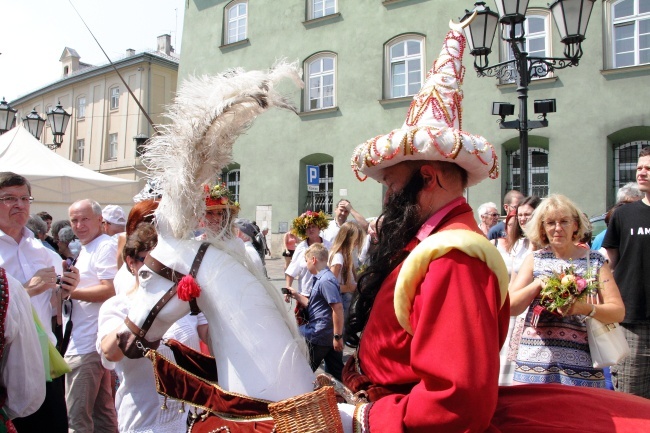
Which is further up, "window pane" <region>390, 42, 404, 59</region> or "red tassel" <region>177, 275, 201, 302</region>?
"window pane" <region>390, 42, 404, 59</region>

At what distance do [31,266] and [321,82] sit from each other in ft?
50.1

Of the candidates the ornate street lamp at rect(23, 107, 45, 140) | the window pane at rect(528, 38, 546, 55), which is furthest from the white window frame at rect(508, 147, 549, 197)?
the ornate street lamp at rect(23, 107, 45, 140)

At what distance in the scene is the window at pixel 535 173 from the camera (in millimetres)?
14922

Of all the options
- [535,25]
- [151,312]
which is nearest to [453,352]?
[151,312]

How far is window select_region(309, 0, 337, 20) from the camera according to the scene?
59.1 ft

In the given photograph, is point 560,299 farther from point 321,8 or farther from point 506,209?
point 321,8

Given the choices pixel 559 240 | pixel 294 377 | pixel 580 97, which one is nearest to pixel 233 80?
pixel 294 377

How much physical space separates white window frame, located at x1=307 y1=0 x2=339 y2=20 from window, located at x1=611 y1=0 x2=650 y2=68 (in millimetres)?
8371

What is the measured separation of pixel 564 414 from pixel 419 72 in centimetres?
1558

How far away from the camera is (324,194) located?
18.7 meters

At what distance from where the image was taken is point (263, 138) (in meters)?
19.1

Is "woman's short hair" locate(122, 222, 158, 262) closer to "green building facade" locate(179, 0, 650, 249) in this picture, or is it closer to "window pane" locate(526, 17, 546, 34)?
"green building facade" locate(179, 0, 650, 249)

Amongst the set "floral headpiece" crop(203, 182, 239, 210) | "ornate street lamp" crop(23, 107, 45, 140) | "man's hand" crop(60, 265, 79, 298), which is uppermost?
"ornate street lamp" crop(23, 107, 45, 140)

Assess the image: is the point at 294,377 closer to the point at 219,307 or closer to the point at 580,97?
the point at 219,307
